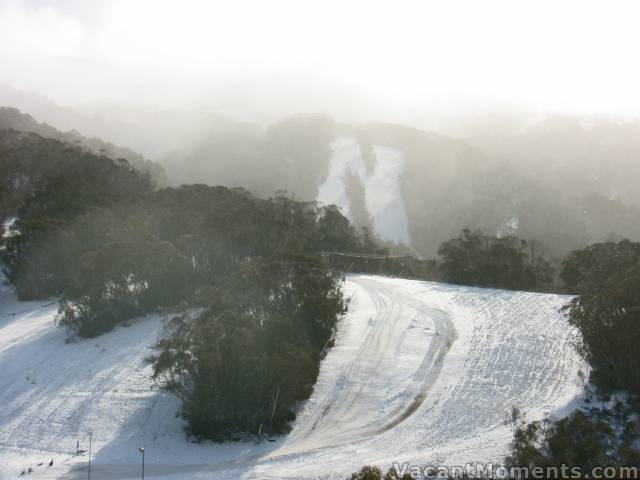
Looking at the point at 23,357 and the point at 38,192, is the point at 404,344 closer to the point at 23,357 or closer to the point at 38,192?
the point at 23,357

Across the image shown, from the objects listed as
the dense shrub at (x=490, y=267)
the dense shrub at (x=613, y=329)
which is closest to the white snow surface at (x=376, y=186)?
the dense shrub at (x=490, y=267)

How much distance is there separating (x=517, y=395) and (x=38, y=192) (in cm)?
3502

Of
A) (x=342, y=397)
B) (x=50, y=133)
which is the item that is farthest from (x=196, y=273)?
(x=50, y=133)

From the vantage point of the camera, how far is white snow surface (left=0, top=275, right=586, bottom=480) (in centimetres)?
1344

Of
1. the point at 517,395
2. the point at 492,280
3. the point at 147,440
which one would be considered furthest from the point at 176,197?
the point at 517,395

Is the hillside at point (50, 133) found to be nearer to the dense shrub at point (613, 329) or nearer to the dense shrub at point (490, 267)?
the dense shrub at point (490, 267)

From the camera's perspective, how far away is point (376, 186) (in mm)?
88812

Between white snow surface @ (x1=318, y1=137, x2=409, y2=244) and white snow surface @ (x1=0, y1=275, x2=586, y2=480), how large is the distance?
4938 cm

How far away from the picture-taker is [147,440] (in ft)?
48.9

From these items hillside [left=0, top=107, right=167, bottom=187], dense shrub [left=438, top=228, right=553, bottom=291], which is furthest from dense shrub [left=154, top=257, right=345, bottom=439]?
hillside [left=0, top=107, right=167, bottom=187]

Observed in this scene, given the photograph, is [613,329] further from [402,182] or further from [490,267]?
[402,182]

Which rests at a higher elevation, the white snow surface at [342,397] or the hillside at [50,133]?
the hillside at [50,133]

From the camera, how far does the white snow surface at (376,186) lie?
78.6 m

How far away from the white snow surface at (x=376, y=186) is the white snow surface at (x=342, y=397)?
4938 cm
